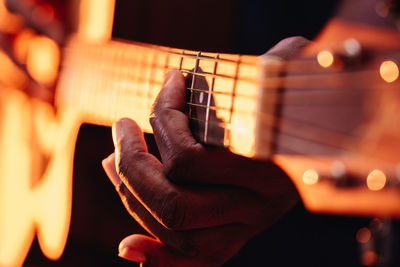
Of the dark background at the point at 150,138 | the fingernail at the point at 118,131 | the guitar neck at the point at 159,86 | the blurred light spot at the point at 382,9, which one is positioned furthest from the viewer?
the dark background at the point at 150,138

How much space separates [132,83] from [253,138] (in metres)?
0.30

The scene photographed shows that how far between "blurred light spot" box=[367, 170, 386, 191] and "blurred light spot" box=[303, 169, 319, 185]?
33 millimetres

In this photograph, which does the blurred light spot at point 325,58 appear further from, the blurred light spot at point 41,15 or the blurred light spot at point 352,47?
the blurred light spot at point 41,15

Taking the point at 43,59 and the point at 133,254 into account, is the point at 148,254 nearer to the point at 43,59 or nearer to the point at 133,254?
the point at 133,254

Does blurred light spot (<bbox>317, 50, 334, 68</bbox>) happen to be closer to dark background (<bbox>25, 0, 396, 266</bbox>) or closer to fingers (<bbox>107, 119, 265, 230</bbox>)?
fingers (<bbox>107, 119, 265, 230</bbox>)

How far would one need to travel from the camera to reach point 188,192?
38cm

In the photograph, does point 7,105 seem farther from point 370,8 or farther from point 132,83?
point 370,8

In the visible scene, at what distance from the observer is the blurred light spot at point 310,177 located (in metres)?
0.26

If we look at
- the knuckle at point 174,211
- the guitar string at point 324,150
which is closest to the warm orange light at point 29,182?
the knuckle at point 174,211

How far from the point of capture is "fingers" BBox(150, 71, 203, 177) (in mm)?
371

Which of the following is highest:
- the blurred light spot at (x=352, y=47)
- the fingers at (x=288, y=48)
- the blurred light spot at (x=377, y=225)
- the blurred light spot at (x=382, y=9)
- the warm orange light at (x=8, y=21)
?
the warm orange light at (x=8, y=21)

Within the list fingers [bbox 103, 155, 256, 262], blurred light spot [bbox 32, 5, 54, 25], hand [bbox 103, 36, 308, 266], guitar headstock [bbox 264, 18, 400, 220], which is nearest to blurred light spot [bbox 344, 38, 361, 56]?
guitar headstock [bbox 264, 18, 400, 220]

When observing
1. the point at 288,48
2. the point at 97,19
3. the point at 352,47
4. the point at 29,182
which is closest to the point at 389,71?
the point at 352,47

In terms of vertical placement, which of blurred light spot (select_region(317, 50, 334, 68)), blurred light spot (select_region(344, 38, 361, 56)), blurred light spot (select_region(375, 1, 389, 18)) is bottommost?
blurred light spot (select_region(317, 50, 334, 68))
